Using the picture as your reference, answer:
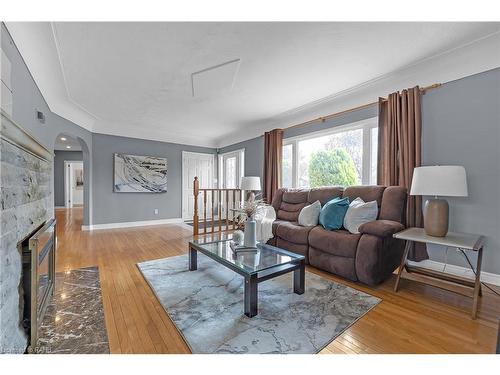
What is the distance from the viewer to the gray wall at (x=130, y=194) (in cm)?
525

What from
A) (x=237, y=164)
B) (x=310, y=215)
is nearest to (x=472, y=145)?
(x=310, y=215)

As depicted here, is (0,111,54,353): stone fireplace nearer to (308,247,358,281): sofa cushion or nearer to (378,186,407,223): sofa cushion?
(308,247,358,281): sofa cushion

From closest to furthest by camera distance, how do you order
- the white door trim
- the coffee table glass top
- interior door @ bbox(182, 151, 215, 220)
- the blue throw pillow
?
the coffee table glass top < the blue throw pillow < interior door @ bbox(182, 151, 215, 220) < the white door trim

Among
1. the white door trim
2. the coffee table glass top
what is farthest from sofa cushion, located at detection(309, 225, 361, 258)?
the white door trim

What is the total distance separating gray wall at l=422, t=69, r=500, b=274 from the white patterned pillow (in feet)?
2.71

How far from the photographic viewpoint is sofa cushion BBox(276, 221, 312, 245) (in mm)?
2844

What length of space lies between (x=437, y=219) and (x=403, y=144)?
3.46ft

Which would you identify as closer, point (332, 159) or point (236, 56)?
point (236, 56)

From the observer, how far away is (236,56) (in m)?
2.47

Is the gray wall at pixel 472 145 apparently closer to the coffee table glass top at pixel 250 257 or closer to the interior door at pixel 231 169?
the coffee table glass top at pixel 250 257

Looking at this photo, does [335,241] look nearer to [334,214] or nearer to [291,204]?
[334,214]

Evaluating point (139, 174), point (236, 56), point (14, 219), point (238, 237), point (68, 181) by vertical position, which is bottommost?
point (238, 237)

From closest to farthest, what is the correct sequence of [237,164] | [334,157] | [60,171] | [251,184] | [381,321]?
[381,321] < [334,157] < [251,184] < [237,164] < [60,171]
